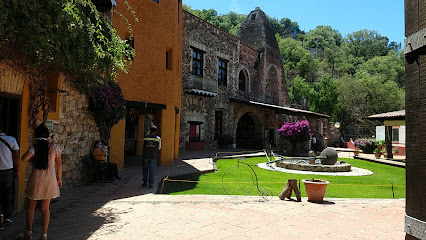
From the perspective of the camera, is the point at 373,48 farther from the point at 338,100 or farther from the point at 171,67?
the point at 171,67

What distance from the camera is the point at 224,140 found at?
19.9 metres

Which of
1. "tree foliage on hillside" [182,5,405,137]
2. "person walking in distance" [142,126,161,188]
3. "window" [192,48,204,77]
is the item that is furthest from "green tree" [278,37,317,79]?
"person walking in distance" [142,126,161,188]

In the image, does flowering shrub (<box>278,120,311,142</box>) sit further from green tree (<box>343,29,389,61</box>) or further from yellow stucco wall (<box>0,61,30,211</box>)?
green tree (<box>343,29,389,61</box>)

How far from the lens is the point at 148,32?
1071cm

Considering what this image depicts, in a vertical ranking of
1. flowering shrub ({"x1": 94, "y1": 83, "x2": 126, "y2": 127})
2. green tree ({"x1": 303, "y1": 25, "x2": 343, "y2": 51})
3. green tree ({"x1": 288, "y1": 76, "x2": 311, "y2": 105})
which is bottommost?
Result: flowering shrub ({"x1": 94, "y1": 83, "x2": 126, "y2": 127})

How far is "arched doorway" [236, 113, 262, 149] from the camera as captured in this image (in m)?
23.6

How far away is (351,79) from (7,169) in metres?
40.8

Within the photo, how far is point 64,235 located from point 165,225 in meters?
1.35

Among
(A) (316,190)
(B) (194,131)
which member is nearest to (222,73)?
(B) (194,131)

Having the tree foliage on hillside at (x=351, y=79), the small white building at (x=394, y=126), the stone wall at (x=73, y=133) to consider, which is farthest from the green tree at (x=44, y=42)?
the tree foliage on hillside at (x=351, y=79)

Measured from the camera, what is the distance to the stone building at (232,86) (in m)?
17.8

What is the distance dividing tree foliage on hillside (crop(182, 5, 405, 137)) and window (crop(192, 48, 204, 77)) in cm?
2146

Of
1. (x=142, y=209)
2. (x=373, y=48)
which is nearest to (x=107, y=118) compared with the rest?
(x=142, y=209)

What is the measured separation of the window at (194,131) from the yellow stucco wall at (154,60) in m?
6.66
